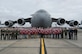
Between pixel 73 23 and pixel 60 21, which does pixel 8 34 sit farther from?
pixel 73 23

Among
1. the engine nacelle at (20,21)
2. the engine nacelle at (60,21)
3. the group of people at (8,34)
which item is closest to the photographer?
the group of people at (8,34)

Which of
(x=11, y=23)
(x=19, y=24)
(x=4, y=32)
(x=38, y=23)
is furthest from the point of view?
(x=11, y=23)

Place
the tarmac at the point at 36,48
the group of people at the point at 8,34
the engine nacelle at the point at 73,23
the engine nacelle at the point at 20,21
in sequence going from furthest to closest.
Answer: the engine nacelle at the point at 73,23 < the engine nacelle at the point at 20,21 < the group of people at the point at 8,34 < the tarmac at the point at 36,48

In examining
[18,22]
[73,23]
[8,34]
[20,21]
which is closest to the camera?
[8,34]

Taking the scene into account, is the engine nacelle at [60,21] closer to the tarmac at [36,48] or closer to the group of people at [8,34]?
the group of people at [8,34]

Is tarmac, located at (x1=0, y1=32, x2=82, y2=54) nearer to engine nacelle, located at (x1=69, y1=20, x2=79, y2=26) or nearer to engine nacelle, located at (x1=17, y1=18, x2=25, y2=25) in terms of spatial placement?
engine nacelle, located at (x1=17, y1=18, x2=25, y2=25)

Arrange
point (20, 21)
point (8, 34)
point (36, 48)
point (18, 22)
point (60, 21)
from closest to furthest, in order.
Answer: point (36, 48), point (8, 34), point (18, 22), point (20, 21), point (60, 21)

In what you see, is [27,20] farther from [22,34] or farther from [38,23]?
[22,34]

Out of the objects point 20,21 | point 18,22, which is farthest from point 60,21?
point 18,22

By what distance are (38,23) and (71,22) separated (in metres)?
9.20

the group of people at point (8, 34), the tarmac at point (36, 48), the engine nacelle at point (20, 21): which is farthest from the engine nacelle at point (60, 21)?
the tarmac at point (36, 48)

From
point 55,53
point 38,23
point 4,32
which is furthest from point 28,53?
point 38,23

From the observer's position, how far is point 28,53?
998 cm

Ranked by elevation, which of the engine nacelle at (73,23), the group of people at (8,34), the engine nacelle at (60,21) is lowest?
the group of people at (8,34)
